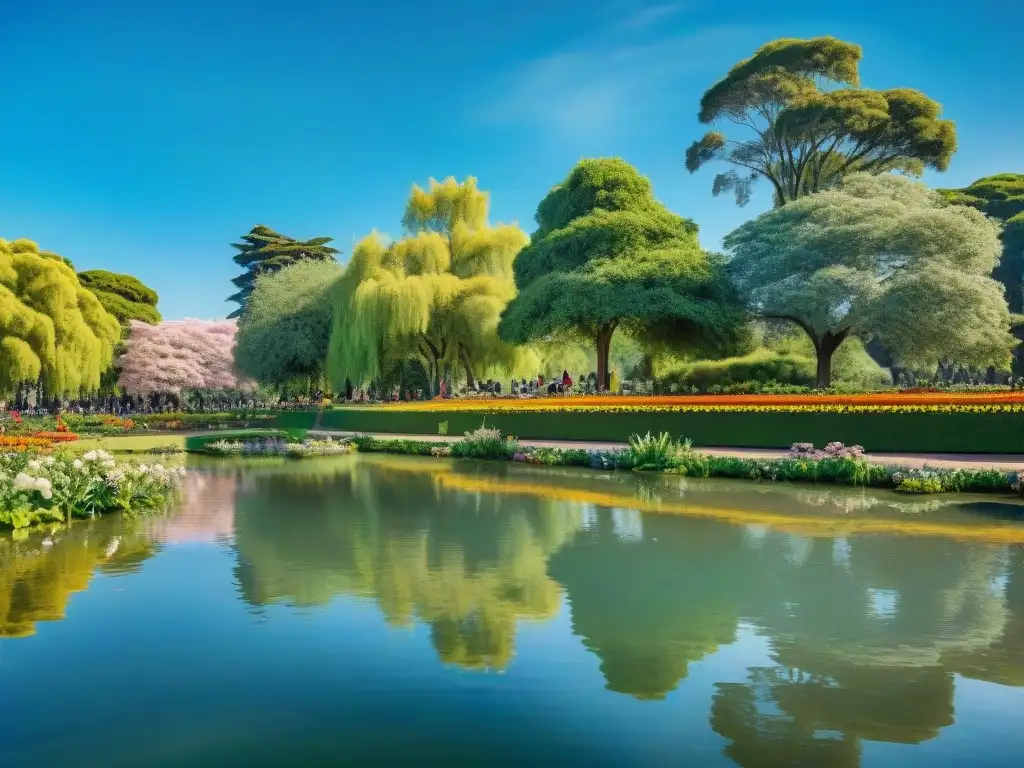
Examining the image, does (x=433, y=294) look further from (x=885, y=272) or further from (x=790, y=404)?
(x=790, y=404)

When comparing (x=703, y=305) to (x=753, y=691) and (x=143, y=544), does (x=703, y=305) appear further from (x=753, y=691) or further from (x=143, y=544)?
(x=753, y=691)

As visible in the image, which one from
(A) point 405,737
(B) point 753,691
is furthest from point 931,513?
(A) point 405,737

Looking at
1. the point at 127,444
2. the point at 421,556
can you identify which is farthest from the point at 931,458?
the point at 127,444

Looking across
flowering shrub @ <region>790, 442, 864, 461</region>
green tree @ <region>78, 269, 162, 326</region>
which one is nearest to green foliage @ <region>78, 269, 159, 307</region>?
green tree @ <region>78, 269, 162, 326</region>

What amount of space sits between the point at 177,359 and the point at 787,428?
49.0 metres

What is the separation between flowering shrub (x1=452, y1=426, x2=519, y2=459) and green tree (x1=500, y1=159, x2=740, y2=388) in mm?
9103

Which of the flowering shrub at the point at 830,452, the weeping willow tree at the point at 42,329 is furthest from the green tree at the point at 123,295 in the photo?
the flowering shrub at the point at 830,452

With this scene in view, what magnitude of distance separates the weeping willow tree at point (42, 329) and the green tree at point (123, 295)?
2095 cm

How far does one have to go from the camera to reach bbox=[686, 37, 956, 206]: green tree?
119ft

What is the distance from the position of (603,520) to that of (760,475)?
6.30 metres

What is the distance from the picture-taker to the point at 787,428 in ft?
67.4

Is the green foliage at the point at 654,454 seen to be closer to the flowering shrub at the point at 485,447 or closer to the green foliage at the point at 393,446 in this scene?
the flowering shrub at the point at 485,447

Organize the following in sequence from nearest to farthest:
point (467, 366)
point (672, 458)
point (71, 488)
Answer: point (71, 488) → point (672, 458) → point (467, 366)

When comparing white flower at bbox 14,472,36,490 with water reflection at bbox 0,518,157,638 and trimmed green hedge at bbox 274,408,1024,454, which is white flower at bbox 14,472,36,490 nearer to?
water reflection at bbox 0,518,157,638
